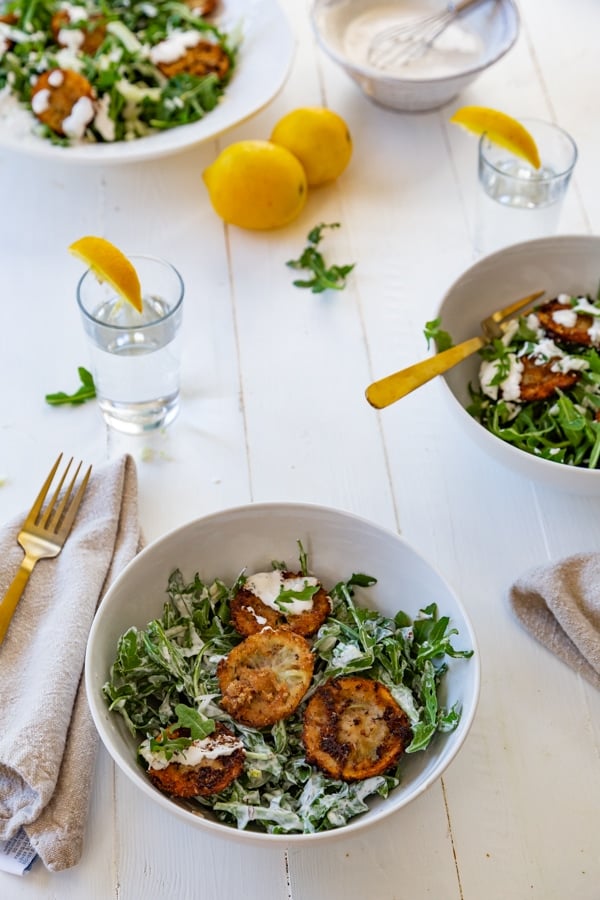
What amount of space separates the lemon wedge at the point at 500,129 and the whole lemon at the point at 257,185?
0.31m

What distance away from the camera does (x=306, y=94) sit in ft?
7.00

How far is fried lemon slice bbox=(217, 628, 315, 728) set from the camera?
3.63 feet

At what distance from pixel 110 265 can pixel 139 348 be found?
0.55 feet

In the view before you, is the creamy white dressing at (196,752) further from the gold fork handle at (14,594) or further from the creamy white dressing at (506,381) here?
the creamy white dressing at (506,381)

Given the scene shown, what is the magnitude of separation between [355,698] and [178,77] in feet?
4.31

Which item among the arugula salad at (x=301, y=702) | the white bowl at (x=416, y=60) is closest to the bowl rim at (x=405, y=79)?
the white bowl at (x=416, y=60)

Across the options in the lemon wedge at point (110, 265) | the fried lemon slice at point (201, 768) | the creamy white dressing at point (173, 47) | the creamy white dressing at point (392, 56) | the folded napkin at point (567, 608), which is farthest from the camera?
the creamy white dressing at point (392, 56)

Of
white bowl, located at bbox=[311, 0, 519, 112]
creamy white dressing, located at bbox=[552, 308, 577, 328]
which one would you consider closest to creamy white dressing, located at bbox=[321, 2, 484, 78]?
white bowl, located at bbox=[311, 0, 519, 112]

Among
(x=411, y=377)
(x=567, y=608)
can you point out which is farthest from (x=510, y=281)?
(x=567, y=608)

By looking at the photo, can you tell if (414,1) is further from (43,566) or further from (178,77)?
(43,566)

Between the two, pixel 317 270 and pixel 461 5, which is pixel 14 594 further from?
pixel 461 5

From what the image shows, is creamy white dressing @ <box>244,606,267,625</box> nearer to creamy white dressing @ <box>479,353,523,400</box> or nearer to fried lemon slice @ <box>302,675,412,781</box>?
fried lemon slice @ <box>302,675,412,781</box>

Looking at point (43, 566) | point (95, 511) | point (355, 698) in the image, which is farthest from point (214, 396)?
point (355, 698)

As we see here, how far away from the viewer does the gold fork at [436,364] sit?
136cm
